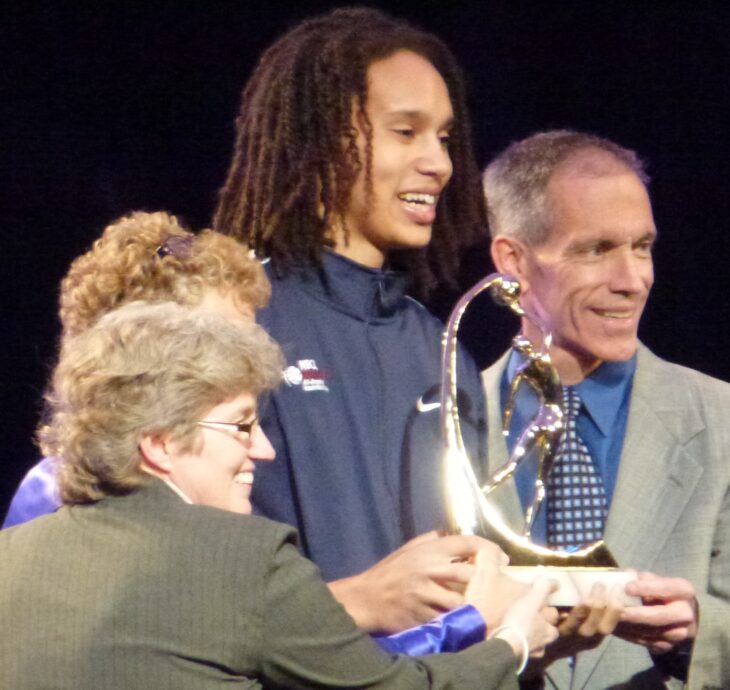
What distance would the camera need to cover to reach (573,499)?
263 centimetres

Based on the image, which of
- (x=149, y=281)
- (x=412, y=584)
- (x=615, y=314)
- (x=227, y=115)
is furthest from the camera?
(x=227, y=115)

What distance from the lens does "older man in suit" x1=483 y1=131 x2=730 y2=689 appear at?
7.97ft

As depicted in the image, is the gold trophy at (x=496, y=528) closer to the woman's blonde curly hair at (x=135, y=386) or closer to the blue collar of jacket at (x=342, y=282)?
the blue collar of jacket at (x=342, y=282)

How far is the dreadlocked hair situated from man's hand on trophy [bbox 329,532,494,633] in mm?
517

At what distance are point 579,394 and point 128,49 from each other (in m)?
1.41

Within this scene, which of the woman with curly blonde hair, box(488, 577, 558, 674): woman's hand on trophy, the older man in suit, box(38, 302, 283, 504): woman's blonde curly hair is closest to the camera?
box(38, 302, 283, 504): woman's blonde curly hair

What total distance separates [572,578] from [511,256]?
1108 millimetres

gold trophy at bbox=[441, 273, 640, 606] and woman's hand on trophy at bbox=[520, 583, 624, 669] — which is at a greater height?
gold trophy at bbox=[441, 273, 640, 606]

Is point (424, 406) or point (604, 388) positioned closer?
point (424, 406)

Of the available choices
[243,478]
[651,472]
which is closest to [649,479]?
[651,472]

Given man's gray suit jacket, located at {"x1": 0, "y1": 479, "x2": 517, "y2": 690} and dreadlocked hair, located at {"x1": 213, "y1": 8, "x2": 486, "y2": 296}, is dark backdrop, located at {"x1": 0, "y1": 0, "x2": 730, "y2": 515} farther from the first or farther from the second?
man's gray suit jacket, located at {"x1": 0, "y1": 479, "x2": 517, "y2": 690}

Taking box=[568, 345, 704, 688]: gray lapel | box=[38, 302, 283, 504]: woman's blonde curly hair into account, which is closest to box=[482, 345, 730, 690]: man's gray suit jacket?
box=[568, 345, 704, 688]: gray lapel

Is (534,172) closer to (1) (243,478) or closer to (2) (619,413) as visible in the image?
(2) (619,413)

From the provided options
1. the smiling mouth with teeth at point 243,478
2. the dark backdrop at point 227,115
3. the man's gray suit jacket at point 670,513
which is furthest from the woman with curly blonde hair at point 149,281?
the dark backdrop at point 227,115
